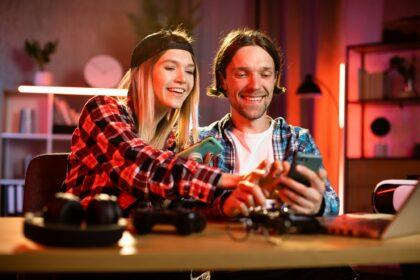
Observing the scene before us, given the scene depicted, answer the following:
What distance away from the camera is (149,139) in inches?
71.1

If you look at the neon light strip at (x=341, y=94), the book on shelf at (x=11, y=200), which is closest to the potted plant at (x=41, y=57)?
the book on shelf at (x=11, y=200)

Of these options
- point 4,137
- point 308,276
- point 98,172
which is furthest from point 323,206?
point 4,137

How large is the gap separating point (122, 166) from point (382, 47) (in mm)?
4564

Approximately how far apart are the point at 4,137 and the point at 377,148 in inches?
132

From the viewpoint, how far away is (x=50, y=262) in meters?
0.82

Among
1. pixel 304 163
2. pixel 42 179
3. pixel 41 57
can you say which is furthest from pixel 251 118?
pixel 41 57

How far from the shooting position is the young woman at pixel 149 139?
4.42 ft

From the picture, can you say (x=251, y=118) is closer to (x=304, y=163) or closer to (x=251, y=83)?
(x=251, y=83)

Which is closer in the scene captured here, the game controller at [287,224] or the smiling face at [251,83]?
the game controller at [287,224]

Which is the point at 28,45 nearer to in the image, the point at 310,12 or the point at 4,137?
the point at 4,137

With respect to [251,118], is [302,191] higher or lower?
lower

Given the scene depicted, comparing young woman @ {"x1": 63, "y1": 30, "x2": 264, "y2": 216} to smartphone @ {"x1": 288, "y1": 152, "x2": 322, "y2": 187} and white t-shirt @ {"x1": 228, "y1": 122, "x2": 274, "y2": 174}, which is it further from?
white t-shirt @ {"x1": 228, "y1": 122, "x2": 274, "y2": 174}

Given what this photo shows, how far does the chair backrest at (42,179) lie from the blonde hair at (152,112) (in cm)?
29

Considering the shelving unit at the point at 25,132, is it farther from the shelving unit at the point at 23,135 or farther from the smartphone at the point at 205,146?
the smartphone at the point at 205,146
